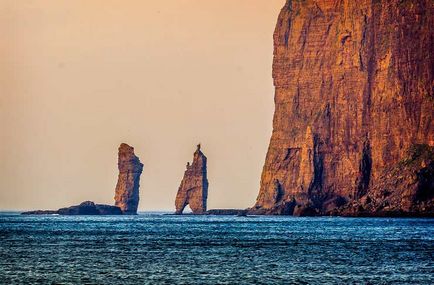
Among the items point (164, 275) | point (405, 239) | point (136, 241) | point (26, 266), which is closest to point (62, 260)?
point (26, 266)

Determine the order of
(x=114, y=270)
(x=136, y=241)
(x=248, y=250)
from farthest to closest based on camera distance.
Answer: (x=136, y=241) < (x=248, y=250) < (x=114, y=270)

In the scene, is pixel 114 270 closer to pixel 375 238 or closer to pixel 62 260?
pixel 62 260

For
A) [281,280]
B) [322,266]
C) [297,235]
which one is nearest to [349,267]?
[322,266]

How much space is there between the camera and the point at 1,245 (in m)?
125

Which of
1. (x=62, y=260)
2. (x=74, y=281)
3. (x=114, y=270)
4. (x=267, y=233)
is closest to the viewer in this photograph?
(x=74, y=281)

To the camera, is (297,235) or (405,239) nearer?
(405,239)

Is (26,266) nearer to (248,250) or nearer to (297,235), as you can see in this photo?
(248,250)

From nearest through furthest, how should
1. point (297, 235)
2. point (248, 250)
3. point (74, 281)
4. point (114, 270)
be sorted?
point (74, 281) < point (114, 270) < point (248, 250) < point (297, 235)

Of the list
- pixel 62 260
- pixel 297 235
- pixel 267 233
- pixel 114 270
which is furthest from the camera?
pixel 267 233

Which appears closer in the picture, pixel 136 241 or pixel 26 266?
pixel 26 266

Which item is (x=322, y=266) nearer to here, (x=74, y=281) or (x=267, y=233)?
(x=74, y=281)

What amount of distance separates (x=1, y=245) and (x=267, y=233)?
1672 inches

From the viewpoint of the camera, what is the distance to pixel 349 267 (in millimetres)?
93375

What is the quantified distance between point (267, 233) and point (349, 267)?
6462cm
